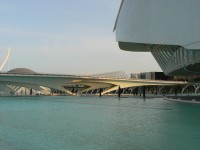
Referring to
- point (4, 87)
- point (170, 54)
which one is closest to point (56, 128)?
point (170, 54)

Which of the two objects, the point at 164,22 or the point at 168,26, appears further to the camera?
the point at 164,22

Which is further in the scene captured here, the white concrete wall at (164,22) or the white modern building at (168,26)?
the white modern building at (168,26)

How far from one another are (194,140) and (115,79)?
283 feet

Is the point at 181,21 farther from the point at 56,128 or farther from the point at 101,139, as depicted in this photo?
the point at 101,139

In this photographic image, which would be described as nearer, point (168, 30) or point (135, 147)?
point (135, 147)

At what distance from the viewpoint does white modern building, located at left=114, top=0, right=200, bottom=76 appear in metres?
32.0

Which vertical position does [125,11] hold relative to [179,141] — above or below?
above

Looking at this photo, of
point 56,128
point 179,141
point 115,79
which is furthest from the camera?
point 115,79

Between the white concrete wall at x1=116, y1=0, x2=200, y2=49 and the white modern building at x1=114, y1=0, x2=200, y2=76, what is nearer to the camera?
the white concrete wall at x1=116, y1=0, x2=200, y2=49

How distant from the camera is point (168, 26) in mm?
34500

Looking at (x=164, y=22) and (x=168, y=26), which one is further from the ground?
(x=164, y=22)

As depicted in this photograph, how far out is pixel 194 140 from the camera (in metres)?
16.6

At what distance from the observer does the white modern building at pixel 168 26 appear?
105 ft

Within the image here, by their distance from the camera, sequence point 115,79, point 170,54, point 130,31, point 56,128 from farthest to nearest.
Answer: point 115,79, point 170,54, point 130,31, point 56,128
